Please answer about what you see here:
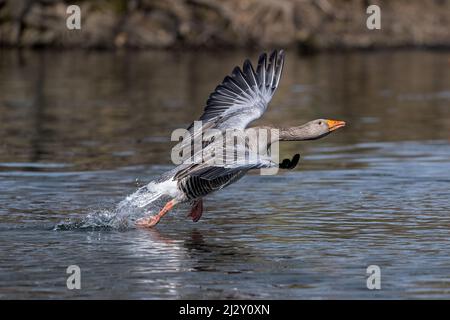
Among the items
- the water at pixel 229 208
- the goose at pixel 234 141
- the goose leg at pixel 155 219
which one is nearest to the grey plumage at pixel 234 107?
the goose at pixel 234 141

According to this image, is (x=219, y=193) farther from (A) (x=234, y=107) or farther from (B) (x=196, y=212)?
(B) (x=196, y=212)

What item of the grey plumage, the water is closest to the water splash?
the water

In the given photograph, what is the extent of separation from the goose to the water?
385mm

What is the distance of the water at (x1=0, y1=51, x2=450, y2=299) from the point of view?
9422mm

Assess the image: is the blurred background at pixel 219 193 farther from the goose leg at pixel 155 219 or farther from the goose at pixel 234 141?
the goose at pixel 234 141

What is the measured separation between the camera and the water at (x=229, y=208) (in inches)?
371

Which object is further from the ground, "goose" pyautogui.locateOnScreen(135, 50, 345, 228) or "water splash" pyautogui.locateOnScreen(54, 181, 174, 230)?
"goose" pyautogui.locateOnScreen(135, 50, 345, 228)

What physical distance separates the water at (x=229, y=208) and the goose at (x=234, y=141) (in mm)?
385

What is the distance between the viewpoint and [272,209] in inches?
504

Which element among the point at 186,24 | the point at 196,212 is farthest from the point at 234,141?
the point at 186,24

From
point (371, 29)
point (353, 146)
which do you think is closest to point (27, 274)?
point (353, 146)

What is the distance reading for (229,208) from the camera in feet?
42.5

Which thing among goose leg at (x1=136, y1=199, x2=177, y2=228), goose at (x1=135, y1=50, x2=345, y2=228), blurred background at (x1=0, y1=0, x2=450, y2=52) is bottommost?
goose leg at (x1=136, y1=199, x2=177, y2=228)

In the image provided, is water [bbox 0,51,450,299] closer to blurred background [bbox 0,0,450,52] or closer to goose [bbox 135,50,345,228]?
goose [bbox 135,50,345,228]
